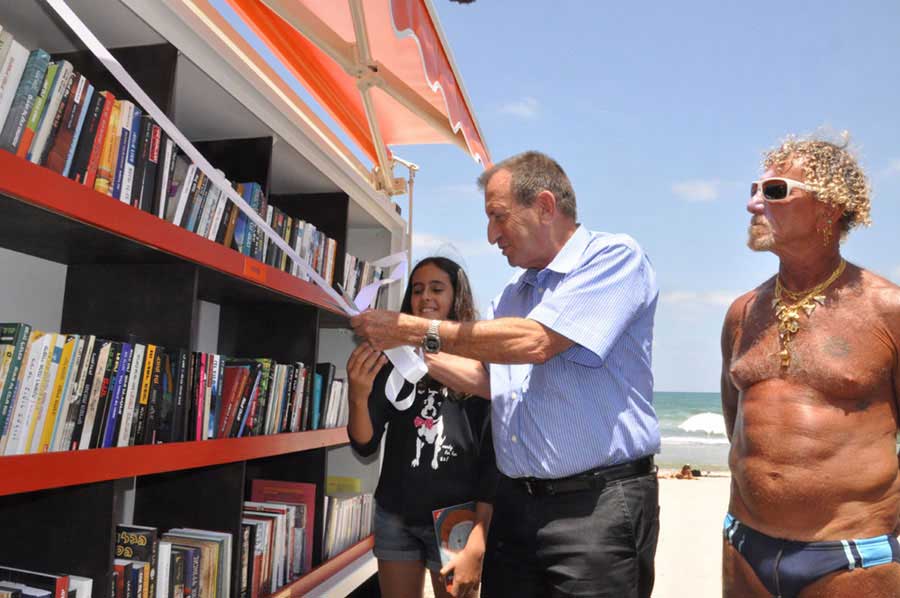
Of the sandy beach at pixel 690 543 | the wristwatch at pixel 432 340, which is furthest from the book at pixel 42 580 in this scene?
the sandy beach at pixel 690 543

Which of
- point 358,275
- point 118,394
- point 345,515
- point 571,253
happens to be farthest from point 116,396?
point 358,275

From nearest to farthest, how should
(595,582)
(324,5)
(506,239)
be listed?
(595,582) → (506,239) → (324,5)

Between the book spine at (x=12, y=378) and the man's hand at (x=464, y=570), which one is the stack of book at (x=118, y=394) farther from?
the man's hand at (x=464, y=570)

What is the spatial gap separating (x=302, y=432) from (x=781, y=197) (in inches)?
88.4

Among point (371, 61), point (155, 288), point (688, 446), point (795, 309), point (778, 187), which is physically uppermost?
point (371, 61)

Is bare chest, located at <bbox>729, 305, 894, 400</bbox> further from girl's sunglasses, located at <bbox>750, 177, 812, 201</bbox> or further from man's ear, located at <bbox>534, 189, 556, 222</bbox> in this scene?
man's ear, located at <bbox>534, 189, 556, 222</bbox>

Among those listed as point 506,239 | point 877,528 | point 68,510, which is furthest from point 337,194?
point 877,528

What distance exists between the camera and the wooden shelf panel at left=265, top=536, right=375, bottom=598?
2.94m

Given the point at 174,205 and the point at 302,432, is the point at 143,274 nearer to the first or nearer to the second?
the point at 174,205

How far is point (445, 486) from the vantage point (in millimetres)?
2332

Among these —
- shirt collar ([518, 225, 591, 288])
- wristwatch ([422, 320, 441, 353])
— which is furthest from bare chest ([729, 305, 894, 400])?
wristwatch ([422, 320, 441, 353])

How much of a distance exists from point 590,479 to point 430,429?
81cm

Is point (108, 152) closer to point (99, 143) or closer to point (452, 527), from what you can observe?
point (99, 143)

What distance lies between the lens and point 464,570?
6.77 ft
